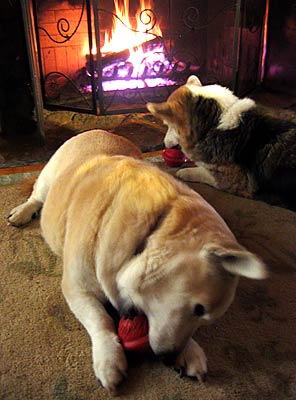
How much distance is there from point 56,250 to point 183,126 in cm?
103

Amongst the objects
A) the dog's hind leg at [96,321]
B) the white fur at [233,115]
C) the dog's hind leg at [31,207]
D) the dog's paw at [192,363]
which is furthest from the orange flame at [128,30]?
the dog's paw at [192,363]

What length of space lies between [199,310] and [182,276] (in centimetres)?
10

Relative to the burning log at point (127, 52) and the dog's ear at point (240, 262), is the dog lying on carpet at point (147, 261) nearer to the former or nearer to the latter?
the dog's ear at point (240, 262)

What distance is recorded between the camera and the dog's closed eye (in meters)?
1.16

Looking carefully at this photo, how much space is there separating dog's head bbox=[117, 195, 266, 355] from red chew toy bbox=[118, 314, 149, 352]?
0.20 feet

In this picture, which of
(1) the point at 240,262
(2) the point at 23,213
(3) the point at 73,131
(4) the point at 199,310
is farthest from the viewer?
(3) the point at 73,131

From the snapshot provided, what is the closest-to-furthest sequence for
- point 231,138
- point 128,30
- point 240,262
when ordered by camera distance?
point 240,262
point 231,138
point 128,30

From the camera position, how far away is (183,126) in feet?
7.93

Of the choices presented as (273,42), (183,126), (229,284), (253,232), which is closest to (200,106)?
(183,126)

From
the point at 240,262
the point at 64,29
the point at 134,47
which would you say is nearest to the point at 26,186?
the point at 64,29

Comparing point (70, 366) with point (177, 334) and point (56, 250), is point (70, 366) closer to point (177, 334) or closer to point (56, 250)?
point (177, 334)

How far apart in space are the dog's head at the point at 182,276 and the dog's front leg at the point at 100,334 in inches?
4.9

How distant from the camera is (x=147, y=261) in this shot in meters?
1.18

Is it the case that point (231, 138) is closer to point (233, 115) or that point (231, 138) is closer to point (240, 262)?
point (233, 115)
